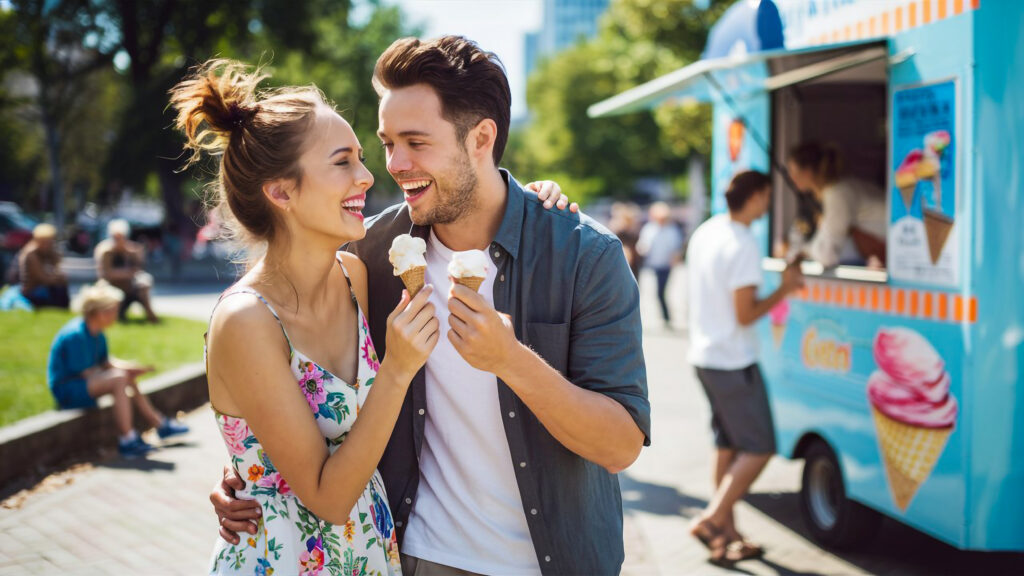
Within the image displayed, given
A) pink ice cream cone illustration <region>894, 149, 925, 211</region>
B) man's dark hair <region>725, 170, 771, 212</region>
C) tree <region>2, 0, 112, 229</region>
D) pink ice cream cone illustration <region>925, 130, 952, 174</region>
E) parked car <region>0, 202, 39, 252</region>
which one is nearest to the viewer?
pink ice cream cone illustration <region>925, 130, 952, 174</region>

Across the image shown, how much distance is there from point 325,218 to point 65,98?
1447 inches

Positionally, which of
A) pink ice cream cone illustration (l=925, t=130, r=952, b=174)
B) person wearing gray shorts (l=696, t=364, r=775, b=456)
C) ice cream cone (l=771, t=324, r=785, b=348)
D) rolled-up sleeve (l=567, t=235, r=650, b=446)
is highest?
pink ice cream cone illustration (l=925, t=130, r=952, b=174)

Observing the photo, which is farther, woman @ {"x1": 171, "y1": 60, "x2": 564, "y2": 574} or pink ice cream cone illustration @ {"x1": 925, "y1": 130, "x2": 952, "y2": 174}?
pink ice cream cone illustration @ {"x1": 925, "y1": 130, "x2": 952, "y2": 174}

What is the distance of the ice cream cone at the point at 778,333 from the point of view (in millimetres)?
6539

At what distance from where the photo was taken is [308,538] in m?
2.38

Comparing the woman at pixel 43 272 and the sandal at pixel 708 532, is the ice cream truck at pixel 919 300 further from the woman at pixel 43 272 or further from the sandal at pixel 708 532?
the woman at pixel 43 272

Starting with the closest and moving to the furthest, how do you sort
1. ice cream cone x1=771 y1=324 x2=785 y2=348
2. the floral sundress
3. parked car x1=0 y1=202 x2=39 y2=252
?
the floral sundress, ice cream cone x1=771 y1=324 x2=785 y2=348, parked car x1=0 y1=202 x2=39 y2=252

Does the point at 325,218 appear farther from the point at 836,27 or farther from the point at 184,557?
the point at 836,27

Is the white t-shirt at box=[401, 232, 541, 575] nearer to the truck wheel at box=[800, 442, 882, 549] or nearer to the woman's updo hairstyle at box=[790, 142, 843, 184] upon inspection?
the truck wheel at box=[800, 442, 882, 549]

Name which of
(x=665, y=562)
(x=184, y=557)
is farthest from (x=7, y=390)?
(x=665, y=562)

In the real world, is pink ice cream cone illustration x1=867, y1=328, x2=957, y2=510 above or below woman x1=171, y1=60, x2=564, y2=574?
below

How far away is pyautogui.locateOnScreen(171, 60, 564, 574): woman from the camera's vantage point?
2.20 meters

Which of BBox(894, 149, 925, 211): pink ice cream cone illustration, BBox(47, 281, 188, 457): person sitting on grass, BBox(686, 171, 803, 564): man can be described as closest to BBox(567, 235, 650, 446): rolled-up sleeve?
BBox(894, 149, 925, 211): pink ice cream cone illustration

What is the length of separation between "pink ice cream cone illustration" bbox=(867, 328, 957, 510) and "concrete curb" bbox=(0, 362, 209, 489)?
19.0 feet
